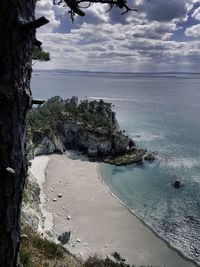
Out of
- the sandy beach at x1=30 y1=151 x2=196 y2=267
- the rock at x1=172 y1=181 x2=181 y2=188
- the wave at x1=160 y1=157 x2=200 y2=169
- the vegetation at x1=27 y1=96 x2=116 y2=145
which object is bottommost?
the sandy beach at x1=30 y1=151 x2=196 y2=267

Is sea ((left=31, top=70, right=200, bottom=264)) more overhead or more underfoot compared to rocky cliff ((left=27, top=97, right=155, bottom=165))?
more underfoot

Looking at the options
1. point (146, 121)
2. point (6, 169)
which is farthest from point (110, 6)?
point (146, 121)

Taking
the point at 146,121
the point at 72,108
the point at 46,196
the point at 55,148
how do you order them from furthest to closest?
the point at 146,121
the point at 72,108
the point at 55,148
the point at 46,196

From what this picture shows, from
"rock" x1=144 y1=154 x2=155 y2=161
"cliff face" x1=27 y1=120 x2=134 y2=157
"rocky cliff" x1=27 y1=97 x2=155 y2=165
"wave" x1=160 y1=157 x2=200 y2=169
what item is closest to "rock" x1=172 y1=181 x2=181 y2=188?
"wave" x1=160 y1=157 x2=200 y2=169

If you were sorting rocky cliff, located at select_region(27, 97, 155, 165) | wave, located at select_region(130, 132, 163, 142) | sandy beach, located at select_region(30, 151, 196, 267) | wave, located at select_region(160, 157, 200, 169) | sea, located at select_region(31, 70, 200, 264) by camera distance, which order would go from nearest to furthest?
sandy beach, located at select_region(30, 151, 196, 267) → sea, located at select_region(31, 70, 200, 264) → wave, located at select_region(160, 157, 200, 169) → rocky cliff, located at select_region(27, 97, 155, 165) → wave, located at select_region(130, 132, 163, 142)

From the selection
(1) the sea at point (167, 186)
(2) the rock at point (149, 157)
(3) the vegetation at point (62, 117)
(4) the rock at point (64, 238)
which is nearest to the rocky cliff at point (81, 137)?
(3) the vegetation at point (62, 117)

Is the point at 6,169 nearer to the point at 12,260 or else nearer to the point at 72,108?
the point at 12,260

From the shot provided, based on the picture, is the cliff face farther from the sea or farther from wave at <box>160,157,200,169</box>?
wave at <box>160,157,200,169</box>
